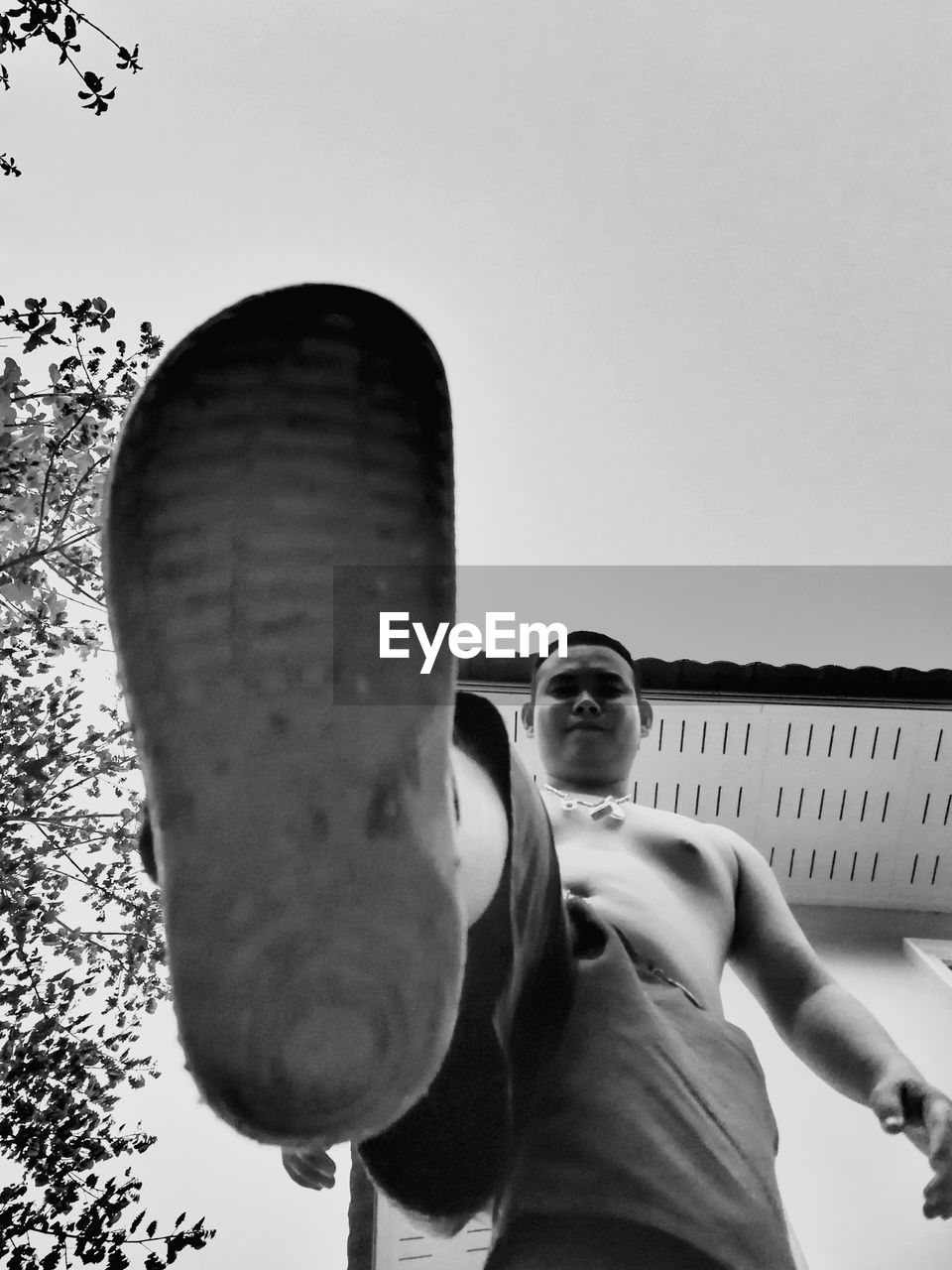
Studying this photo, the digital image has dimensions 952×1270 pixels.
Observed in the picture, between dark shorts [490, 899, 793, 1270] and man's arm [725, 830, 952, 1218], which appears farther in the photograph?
man's arm [725, 830, 952, 1218]

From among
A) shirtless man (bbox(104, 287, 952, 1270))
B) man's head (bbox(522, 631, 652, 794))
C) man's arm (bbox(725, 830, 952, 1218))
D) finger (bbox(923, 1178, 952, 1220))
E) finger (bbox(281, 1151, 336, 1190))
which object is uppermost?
shirtless man (bbox(104, 287, 952, 1270))

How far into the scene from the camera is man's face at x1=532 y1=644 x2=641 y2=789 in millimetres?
1564

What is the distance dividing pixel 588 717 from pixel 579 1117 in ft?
2.42

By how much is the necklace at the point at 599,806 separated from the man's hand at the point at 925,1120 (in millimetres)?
557

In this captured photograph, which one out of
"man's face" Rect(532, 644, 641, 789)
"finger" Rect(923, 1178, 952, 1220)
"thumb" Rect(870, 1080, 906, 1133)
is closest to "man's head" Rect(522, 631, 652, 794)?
"man's face" Rect(532, 644, 641, 789)

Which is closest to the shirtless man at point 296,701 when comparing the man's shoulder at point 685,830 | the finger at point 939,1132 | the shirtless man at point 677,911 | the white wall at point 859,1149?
the shirtless man at point 677,911

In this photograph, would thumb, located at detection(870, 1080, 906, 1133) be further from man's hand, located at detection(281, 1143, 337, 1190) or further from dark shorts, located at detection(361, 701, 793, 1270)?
man's hand, located at detection(281, 1143, 337, 1190)

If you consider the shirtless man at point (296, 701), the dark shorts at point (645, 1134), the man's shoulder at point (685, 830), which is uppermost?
the shirtless man at point (296, 701)

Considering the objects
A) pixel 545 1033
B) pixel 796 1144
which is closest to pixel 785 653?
pixel 796 1144

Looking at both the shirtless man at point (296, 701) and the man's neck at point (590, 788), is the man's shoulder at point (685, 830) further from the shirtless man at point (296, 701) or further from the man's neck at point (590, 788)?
the shirtless man at point (296, 701)

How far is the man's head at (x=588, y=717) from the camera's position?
1565 mm

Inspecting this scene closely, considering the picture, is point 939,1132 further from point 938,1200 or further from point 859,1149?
point 859,1149

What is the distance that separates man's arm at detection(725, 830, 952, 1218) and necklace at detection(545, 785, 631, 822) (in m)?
0.23

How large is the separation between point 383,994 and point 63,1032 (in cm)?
179
